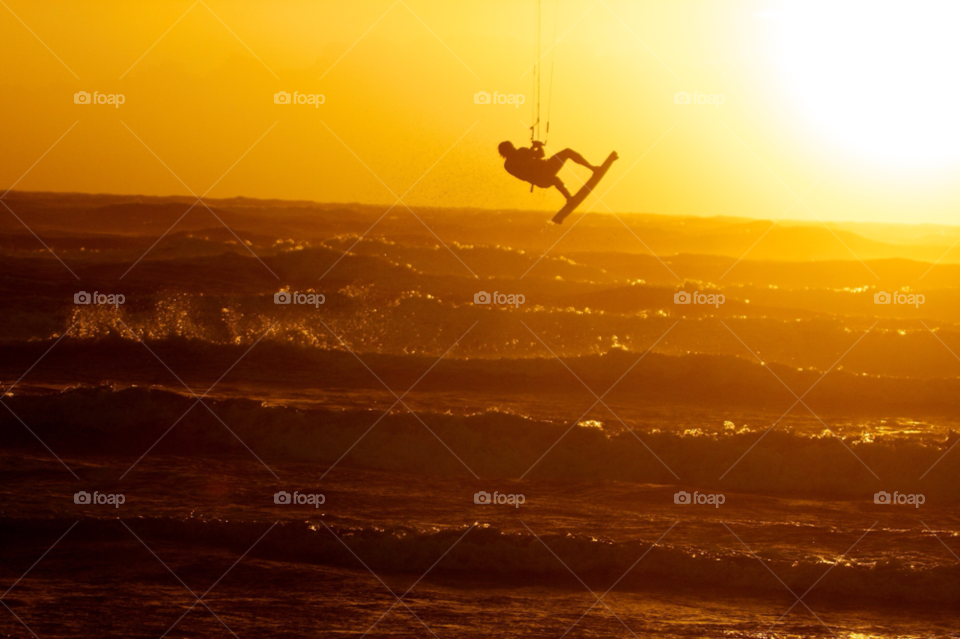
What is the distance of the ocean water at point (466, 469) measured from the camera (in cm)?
653

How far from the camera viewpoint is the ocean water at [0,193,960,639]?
6531mm

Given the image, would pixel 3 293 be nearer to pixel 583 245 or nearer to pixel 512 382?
pixel 512 382

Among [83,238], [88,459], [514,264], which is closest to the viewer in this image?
[88,459]

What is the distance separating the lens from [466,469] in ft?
33.0

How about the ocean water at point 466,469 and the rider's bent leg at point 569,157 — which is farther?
the rider's bent leg at point 569,157

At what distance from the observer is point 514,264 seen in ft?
92.3

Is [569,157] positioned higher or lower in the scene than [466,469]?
higher

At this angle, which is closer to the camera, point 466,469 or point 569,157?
point 466,469

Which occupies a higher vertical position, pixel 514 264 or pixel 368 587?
pixel 514 264

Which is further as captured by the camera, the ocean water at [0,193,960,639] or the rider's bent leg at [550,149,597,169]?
the rider's bent leg at [550,149,597,169]

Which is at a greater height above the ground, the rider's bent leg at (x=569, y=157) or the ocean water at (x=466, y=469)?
the rider's bent leg at (x=569, y=157)

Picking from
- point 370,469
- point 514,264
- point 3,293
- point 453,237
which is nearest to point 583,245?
point 453,237

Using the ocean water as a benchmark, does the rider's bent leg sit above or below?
above

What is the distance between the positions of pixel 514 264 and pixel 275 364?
562 inches
